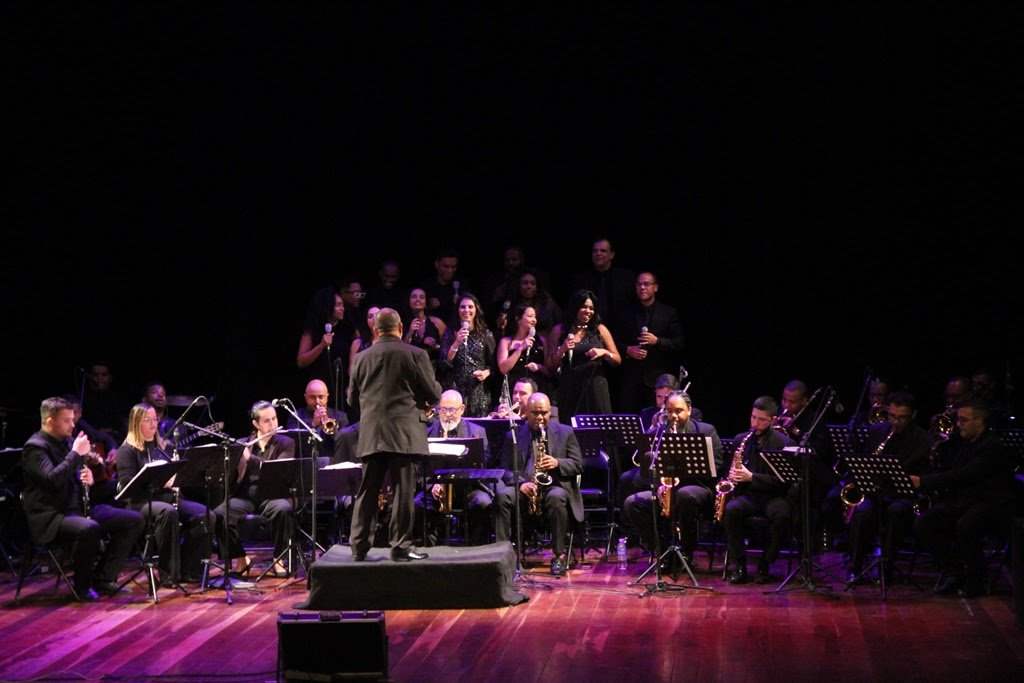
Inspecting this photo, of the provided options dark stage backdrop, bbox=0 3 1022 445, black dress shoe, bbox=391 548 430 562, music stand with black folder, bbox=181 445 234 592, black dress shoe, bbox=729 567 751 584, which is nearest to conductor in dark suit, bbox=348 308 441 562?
black dress shoe, bbox=391 548 430 562

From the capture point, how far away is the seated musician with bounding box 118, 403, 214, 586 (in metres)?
8.89

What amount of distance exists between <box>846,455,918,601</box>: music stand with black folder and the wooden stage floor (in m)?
0.23

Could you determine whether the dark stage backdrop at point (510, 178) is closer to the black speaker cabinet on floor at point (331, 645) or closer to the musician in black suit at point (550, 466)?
the musician in black suit at point (550, 466)

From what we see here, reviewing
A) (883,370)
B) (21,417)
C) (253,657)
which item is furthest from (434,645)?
(21,417)

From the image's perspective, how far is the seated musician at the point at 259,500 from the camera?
9320mm

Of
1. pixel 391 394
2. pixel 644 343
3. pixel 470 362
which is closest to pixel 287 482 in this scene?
pixel 391 394

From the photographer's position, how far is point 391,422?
24.8ft

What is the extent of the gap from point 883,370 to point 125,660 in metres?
7.37

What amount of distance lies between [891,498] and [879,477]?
699mm

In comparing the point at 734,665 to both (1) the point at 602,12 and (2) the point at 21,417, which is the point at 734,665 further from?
(2) the point at 21,417

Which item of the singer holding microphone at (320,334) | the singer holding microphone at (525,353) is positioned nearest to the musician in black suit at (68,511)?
the singer holding microphone at (320,334)

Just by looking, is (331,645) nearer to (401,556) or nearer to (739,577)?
(401,556)

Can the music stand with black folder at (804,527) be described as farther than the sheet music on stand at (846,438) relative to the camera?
No

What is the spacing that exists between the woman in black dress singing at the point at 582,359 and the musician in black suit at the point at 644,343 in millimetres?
310
